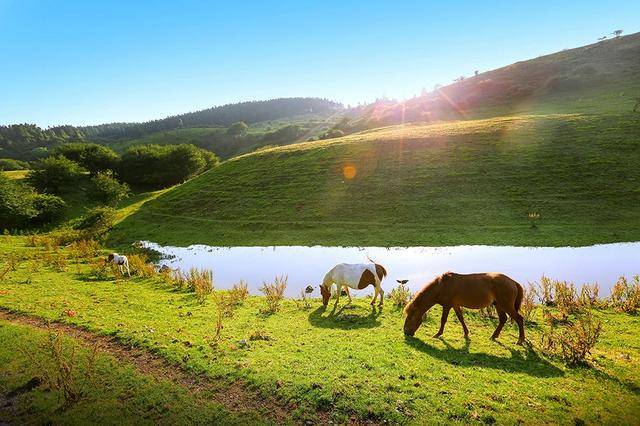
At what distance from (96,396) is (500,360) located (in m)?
11.8

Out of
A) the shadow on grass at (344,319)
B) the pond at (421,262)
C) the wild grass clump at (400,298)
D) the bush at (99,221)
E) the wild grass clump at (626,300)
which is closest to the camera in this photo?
the wild grass clump at (626,300)

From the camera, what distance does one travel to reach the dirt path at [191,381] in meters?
9.70

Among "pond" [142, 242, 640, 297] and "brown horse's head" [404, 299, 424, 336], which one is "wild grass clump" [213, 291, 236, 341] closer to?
"pond" [142, 242, 640, 297]

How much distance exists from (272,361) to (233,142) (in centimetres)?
17083

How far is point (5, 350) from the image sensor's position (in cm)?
1303

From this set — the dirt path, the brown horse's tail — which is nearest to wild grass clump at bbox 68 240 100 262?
the dirt path

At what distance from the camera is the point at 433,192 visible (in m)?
42.1

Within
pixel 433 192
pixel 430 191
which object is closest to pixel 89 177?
pixel 430 191

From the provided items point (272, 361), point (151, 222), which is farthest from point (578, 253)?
point (151, 222)

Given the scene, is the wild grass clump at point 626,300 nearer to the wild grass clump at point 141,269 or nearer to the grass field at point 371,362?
the grass field at point 371,362

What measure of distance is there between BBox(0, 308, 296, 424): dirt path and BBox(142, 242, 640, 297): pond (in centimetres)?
1070

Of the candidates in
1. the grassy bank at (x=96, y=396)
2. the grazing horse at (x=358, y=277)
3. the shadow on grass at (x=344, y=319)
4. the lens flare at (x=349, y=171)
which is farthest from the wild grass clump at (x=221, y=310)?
the lens flare at (x=349, y=171)

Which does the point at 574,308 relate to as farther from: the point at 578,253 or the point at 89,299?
the point at 89,299

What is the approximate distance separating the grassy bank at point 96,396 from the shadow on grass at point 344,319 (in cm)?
645
